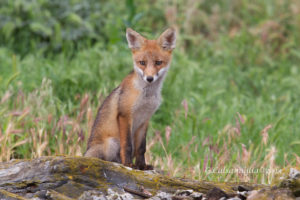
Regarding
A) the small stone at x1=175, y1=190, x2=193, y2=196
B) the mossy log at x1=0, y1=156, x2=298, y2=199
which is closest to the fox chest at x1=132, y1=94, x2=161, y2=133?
the mossy log at x1=0, y1=156, x2=298, y2=199

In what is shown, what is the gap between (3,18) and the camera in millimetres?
10469

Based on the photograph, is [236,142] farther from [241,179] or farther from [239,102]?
[239,102]

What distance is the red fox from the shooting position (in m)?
5.00

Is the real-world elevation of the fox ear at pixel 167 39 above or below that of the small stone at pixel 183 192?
above

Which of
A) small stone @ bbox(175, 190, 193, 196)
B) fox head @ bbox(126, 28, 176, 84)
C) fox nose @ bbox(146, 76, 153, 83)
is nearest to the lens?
small stone @ bbox(175, 190, 193, 196)

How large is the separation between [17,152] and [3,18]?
18.2ft

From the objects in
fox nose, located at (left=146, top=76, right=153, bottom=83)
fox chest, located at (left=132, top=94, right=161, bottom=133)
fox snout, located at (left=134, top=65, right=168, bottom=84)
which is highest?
fox snout, located at (left=134, top=65, right=168, bottom=84)

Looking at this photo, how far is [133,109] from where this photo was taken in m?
5.03

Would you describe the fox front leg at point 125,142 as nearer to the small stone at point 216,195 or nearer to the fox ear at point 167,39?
the fox ear at point 167,39

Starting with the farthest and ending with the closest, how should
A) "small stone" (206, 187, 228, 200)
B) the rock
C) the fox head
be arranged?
the fox head < "small stone" (206, 187, 228, 200) < the rock

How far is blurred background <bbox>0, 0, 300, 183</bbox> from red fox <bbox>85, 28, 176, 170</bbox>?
41 centimetres

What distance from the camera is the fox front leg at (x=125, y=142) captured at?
194 inches

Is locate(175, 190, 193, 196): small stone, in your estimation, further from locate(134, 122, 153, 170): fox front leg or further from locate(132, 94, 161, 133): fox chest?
locate(132, 94, 161, 133): fox chest

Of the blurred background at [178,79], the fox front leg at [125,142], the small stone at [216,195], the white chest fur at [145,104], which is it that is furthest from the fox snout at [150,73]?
the small stone at [216,195]
